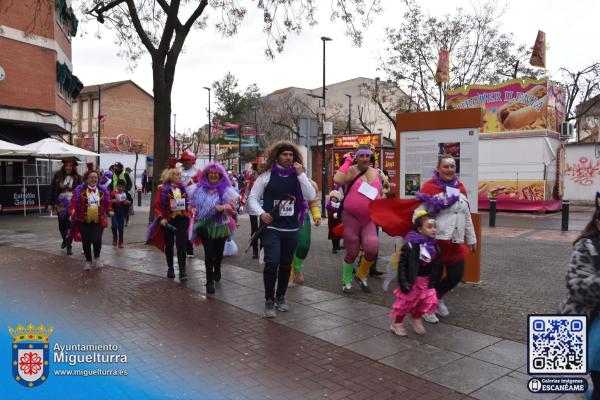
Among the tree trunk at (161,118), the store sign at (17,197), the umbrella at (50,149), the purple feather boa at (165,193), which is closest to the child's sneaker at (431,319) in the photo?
the purple feather boa at (165,193)

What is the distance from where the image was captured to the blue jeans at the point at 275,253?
17.3 ft

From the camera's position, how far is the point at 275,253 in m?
5.26

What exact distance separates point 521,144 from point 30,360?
64.7 ft

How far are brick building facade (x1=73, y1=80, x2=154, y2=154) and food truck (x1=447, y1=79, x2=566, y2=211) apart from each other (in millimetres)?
37206

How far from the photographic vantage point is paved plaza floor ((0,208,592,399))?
3.69 meters

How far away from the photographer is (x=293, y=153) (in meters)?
5.43

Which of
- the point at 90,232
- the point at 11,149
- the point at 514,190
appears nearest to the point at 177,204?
the point at 90,232

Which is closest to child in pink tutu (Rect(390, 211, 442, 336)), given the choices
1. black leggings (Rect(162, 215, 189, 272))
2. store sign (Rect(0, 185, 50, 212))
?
black leggings (Rect(162, 215, 189, 272))

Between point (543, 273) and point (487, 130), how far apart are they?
1407 cm

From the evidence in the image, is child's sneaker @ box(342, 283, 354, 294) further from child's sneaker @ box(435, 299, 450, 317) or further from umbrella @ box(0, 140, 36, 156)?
umbrella @ box(0, 140, 36, 156)

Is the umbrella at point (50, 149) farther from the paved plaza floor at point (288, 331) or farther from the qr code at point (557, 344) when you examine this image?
the qr code at point (557, 344)

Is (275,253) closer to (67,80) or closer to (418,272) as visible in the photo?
(418,272)

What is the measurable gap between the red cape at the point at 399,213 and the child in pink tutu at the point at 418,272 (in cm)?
41

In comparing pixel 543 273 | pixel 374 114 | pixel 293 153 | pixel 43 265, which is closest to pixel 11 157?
pixel 43 265
